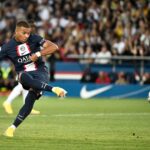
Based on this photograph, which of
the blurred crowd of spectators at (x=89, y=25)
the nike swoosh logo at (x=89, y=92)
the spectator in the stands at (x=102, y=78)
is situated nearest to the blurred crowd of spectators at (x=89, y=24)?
the blurred crowd of spectators at (x=89, y=25)

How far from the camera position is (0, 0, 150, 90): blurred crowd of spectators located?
26781 millimetres

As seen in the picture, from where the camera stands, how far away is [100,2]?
29.4 metres

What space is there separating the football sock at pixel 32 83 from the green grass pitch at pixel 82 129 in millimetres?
916

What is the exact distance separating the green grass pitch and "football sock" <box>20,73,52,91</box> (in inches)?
36.1

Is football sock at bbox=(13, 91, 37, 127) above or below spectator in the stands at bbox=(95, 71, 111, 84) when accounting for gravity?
above

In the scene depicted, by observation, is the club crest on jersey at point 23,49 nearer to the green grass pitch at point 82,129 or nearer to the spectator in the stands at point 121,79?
the green grass pitch at point 82,129

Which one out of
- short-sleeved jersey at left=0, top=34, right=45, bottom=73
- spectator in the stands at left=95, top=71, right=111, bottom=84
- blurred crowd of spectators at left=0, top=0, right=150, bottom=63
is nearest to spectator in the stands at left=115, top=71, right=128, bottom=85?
spectator in the stands at left=95, top=71, right=111, bottom=84

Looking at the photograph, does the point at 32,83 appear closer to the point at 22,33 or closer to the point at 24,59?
the point at 24,59

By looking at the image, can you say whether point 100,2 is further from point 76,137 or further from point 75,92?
point 76,137

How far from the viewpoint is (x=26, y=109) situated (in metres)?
12.0

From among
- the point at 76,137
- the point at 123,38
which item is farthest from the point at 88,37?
the point at 76,137

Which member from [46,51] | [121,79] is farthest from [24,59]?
[121,79]

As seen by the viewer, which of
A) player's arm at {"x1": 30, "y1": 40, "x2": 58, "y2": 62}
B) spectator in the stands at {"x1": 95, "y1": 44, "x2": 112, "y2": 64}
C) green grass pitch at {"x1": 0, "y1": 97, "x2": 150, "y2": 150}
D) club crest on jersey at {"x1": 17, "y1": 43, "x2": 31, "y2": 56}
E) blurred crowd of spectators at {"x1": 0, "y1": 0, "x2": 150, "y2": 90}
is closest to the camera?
green grass pitch at {"x1": 0, "y1": 97, "x2": 150, "y2": 150}

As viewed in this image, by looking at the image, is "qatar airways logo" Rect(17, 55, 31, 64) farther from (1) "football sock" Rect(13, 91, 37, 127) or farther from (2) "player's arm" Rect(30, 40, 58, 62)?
(1) "football sock" Rect(13, 91, 37, 127)
